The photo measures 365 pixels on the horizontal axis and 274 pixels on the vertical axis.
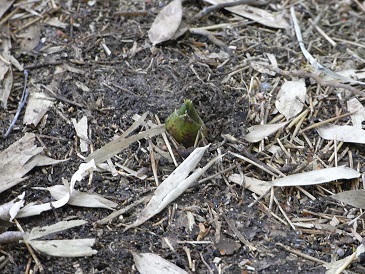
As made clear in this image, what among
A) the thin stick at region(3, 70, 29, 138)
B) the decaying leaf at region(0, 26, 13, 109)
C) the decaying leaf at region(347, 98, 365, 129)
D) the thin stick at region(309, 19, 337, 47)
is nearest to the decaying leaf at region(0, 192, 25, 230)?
the thin stick at region(3, 70, 29, 138)

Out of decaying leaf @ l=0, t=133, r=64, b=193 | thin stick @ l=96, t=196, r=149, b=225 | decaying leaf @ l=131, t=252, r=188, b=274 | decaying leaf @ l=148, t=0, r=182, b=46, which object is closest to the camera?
decaying leaf @ l=131, t=252, r=188, b=274

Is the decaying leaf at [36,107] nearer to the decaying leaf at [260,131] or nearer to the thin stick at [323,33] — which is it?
the decaying leaf at [260,131]

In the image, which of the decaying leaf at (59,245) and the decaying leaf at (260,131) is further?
the decaying leaf at (260,131)

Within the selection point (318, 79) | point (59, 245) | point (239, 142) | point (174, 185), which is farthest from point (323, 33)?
point (59, 245)

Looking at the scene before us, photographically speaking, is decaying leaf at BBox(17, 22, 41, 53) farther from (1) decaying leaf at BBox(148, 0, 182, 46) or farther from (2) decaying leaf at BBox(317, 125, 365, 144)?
(2) decaying leaf at BBox(317, 125, 365, 144)

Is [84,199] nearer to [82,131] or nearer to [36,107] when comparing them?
[82,131]

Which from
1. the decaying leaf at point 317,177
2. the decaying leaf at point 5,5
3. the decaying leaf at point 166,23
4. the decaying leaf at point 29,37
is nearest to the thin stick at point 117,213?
the decaying leaf at point 317,177

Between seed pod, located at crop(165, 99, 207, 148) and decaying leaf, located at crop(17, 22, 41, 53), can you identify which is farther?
decaying leaf, located at crop(17, 22, 41, 53)

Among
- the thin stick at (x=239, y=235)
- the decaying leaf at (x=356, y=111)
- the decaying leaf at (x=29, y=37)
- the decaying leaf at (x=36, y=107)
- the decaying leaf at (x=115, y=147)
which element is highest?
the decaying leaf at (x=29, y=37)
